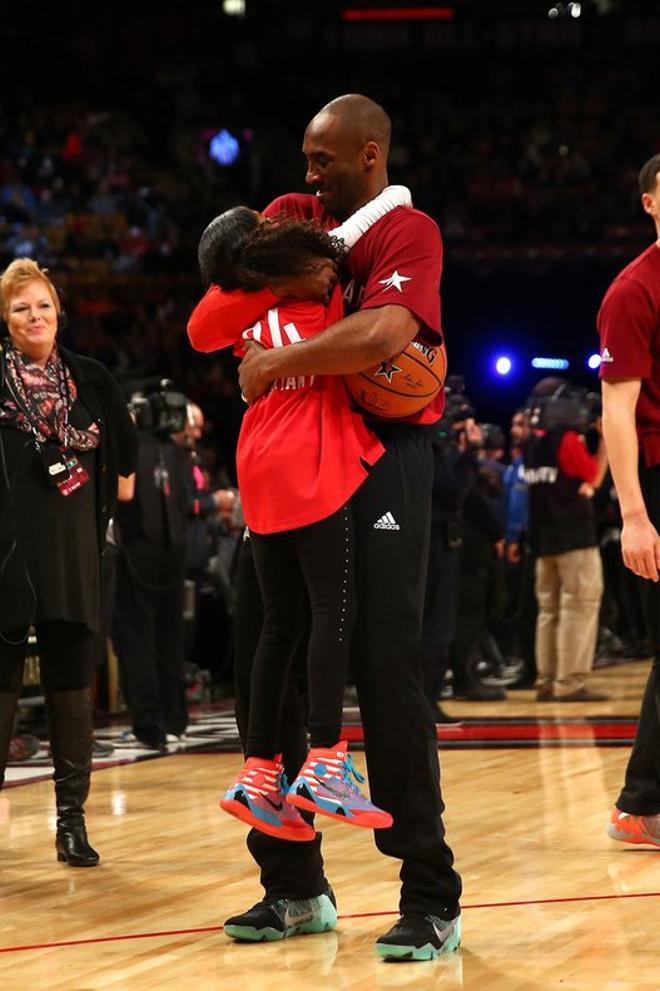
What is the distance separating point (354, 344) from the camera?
3570 millimetres

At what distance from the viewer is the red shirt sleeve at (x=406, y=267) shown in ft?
12.0

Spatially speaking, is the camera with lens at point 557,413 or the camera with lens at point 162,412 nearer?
the camera with lens at point 162,412

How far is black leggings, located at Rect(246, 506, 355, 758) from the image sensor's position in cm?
360

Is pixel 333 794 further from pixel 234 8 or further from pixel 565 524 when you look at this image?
pixel 234 8

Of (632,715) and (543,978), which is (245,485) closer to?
(543,978)

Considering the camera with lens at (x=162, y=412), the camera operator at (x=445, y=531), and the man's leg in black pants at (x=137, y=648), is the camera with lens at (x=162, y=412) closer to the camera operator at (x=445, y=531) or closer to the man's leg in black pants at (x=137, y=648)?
the man's leg in black pants at (x=137, y=648)

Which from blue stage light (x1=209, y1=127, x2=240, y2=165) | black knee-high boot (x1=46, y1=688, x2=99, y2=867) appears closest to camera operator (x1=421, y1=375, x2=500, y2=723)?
black knee-high boot (x1=46, y1=688, x2=99, y2=867)

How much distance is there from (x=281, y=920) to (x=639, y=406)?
181 cm

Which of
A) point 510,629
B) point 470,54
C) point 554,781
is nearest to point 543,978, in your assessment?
point 554,781

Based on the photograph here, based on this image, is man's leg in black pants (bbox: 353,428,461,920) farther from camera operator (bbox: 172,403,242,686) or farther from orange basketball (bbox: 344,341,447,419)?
camera operator (bbox: 172,403,242,686)

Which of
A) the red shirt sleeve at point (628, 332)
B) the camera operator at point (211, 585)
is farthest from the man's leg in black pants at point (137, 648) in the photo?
the red shirt sleeve at point (628, 332)

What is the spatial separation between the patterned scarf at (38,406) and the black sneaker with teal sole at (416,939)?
2.11 meters

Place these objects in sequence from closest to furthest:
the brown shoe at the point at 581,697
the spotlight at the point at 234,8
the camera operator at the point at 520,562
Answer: the brown shoe at the point at 581,697, the camera operator at the point at 520,562, the spotlight at the point at 234,8

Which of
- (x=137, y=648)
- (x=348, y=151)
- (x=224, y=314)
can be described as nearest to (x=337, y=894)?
(x=224, y=314)
